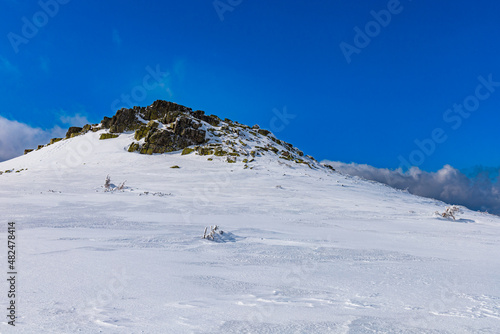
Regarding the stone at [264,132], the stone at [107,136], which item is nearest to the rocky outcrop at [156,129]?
the stone at [107,136]

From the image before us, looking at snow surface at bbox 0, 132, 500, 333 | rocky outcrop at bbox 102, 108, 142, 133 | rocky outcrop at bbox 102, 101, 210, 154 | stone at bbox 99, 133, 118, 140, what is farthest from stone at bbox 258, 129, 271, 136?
snow surface at bbox 0, 132, 500, 333

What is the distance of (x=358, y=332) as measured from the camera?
2561 millimetres

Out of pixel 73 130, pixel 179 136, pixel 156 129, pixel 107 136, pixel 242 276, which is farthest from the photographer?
pixel 73 130

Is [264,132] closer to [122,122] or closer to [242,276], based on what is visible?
[122,122]

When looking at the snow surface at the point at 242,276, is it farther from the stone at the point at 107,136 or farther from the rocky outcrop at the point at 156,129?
the stone at the point at 107,136

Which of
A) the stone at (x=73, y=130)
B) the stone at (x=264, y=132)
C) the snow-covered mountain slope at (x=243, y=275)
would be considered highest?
the stone at (x=264, y=132)

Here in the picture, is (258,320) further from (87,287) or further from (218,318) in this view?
(87,287)

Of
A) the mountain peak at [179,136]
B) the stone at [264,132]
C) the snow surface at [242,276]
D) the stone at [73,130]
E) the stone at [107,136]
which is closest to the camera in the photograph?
the snow surface at [242,276]

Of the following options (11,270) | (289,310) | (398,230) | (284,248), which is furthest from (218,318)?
(398,230)

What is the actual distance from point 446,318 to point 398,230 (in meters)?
7.11

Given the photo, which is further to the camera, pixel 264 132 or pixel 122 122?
Result: pixel 264 132

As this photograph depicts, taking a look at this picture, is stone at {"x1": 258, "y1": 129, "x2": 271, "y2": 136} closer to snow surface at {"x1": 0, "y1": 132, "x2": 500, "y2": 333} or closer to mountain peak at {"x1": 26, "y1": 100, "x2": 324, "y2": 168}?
mountain peak at {"x1": 26, "y1": 100, "x2": 324, "y2": 168}

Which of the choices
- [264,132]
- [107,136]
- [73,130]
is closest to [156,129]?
[107,136]

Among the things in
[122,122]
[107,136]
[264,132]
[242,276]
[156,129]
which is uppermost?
[264,132]
